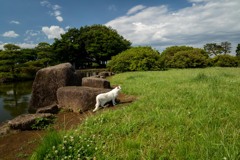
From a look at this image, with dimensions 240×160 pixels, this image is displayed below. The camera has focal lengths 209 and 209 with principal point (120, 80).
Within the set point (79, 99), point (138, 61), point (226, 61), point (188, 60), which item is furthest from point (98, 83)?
point (226, 61)

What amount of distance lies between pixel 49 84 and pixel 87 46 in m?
33.5

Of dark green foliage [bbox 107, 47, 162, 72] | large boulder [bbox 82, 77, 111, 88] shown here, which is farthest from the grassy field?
dark green foliage [bbox 107, 47, 162, 72]

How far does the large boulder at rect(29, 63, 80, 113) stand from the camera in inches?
320

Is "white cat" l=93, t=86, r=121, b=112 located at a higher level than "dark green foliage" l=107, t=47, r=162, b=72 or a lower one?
lower

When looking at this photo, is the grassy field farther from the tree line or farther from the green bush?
the green bush

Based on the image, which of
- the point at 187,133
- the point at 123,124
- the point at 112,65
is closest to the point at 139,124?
the point at 123,124

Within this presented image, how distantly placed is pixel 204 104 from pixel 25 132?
444 cm

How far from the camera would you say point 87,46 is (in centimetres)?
4091

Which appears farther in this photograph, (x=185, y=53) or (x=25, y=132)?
(x=185, y=53)

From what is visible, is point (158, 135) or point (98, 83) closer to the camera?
point (158, 135)

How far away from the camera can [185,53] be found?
30859 mm

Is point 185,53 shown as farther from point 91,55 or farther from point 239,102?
point 239,102

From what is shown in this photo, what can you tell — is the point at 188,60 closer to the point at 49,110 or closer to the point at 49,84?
the point at 49,84

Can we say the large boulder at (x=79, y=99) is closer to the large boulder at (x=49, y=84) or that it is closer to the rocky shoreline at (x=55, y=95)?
the rocky shoreline at (x=55, y=95)
